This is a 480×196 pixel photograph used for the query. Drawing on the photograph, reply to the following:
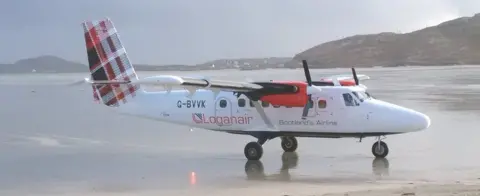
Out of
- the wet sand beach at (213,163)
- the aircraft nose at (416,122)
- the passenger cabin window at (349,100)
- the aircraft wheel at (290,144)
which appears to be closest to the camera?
the wet sand beach at (213,163)

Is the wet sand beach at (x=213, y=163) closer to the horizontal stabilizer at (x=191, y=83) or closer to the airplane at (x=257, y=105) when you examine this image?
the airplane at (x=257, y=105)

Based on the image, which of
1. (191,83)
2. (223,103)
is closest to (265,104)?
(223,103)

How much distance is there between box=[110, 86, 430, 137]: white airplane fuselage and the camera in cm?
1666

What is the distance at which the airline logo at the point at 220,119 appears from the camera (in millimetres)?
18016

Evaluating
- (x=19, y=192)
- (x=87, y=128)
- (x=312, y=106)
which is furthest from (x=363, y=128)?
(x=87, y=128)

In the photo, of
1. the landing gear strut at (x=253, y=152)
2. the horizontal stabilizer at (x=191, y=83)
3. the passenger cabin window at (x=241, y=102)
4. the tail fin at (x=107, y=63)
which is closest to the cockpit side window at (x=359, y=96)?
the horizontal stabilizer at (x=191, y=83)

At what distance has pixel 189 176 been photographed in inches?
584

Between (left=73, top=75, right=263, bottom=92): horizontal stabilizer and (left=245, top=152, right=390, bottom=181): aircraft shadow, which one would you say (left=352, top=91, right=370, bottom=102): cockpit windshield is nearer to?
(left=245, top=152, right=390, bottom=181): aircraft shadow

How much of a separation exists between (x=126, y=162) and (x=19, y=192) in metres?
4.11

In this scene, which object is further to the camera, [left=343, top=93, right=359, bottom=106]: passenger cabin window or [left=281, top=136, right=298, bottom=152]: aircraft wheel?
[left=281, top=136, right=298, bottom=152]: aircraft wheel

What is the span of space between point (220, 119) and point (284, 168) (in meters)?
3.12

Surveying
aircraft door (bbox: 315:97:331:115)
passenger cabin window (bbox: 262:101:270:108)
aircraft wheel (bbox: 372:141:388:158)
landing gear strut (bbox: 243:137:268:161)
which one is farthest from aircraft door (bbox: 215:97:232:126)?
aircraft wheel (bbox: 372:141:388:158)

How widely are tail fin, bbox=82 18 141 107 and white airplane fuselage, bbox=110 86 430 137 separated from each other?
2.26 ft

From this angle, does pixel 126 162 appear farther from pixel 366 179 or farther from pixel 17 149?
pixel 366 179
